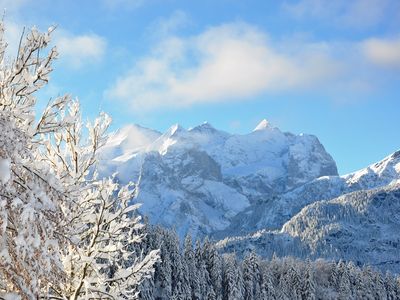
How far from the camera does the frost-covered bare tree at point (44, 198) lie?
21.7 ft

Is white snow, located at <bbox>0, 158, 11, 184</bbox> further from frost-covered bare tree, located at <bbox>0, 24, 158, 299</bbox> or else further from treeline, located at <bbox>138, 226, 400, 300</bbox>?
treeline, located at <bbox>138, 226, 400, 300</bbox>

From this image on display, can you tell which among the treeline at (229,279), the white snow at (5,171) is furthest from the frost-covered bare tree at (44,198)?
the treeline at (229,279)

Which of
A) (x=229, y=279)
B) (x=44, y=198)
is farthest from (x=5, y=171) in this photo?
(x=229, y=279)

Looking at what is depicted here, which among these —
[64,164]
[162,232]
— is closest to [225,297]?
[162,232]

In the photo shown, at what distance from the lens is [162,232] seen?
92062 millimetres

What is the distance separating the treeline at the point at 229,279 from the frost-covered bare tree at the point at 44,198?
6238 cm

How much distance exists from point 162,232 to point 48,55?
8442 cm

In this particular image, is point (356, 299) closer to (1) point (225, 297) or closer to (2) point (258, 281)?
(2) point (258, 281)

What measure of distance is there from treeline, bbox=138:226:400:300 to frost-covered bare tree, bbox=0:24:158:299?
205 feet

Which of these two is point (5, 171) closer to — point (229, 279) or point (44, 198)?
point (44, 198)

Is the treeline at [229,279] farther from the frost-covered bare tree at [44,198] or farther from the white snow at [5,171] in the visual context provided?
the white snow at [5,171]

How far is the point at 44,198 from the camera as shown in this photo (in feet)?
22.6

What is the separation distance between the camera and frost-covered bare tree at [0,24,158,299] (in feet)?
21.7

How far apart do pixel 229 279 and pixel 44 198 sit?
283 ft
